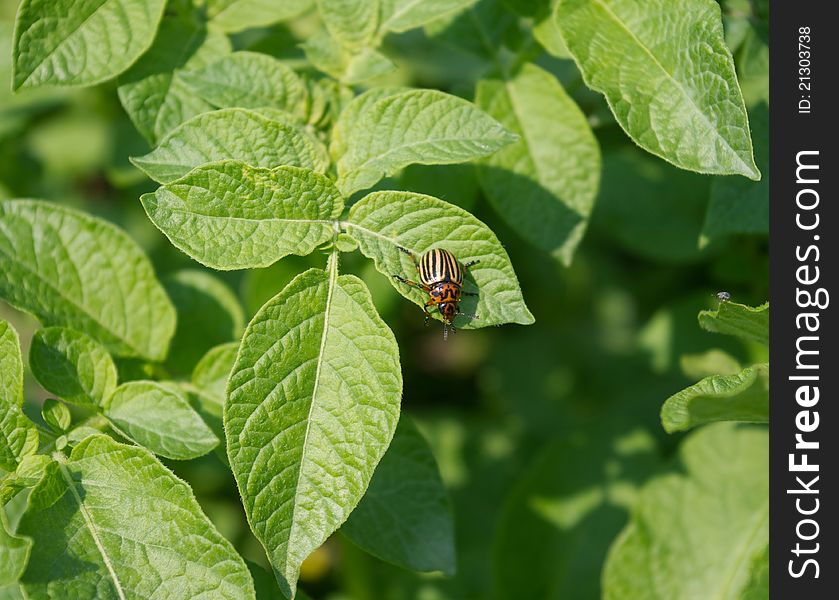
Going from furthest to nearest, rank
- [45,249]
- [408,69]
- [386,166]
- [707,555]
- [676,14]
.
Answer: [408,69] < [707,555] < [45,249] < [676,14] < [386,166]

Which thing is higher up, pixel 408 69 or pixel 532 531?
pixel 408 69

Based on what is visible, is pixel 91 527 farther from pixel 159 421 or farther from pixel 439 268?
pixel 439 268

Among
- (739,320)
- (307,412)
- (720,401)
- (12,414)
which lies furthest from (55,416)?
(739,320)

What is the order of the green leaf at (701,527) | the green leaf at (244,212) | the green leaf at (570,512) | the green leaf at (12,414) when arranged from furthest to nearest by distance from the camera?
the green leaf at (570,512) < the green leaf at (701,527) < the green leaf at (12,414) < the green leaf at (244,212)

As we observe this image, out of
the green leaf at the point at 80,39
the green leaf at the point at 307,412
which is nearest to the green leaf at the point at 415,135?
the green leaf at the point at 307,412

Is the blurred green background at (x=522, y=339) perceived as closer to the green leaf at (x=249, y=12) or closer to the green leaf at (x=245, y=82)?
the green leaf at (x=249, y=12)
